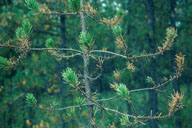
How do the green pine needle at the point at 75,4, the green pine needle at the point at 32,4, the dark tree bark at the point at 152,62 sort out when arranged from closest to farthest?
the green pine needle at the point at 75,4
the green pine needle at the point at 32,4
the dark tree bark at the point at 152,62

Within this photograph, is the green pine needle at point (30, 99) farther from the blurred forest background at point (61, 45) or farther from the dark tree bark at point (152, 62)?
the dark tree bark at point (152, 62)

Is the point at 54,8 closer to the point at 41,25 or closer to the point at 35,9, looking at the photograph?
the point at 41,25

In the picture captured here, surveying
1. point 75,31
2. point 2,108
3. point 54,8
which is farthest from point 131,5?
point 2,108

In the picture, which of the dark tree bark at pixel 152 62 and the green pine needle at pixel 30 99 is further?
the dark tree bark at pixel 152 62

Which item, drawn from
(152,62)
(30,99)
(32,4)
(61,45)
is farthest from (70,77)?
(152,62)

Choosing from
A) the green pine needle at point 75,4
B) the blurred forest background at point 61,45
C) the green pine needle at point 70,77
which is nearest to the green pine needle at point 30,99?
the green pine needle at point 70,77

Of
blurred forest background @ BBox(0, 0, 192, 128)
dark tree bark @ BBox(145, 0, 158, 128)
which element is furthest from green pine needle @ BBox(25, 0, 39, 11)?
dark tree bark @ BBox(145, 0, 158, 128)

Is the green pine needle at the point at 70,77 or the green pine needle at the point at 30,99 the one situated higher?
the green pine needle at the point at 70,77

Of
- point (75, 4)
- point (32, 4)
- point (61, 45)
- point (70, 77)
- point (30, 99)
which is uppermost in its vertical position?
point (32, 4)

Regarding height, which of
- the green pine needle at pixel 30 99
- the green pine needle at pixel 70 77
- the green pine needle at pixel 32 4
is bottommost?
the green pine needle at pixel 30 99

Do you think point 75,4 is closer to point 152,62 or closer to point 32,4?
point 32,4

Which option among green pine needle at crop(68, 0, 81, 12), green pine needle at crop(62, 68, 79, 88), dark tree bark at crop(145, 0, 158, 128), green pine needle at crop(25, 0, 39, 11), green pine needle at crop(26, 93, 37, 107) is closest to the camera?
green pine needle at crop(62, 68, 79, 88)

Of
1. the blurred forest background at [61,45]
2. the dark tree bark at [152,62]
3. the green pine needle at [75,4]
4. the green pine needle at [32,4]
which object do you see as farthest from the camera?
the dark tree bark at [152,62]

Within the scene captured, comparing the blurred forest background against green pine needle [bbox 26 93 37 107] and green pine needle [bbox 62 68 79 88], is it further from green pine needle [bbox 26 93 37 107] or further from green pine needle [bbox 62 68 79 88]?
green pine needle [bbox 62 68 79 88]
